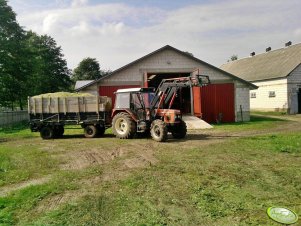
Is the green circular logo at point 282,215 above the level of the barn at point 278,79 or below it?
below

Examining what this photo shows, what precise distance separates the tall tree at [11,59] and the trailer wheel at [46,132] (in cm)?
1531

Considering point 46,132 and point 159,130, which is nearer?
point 159,130

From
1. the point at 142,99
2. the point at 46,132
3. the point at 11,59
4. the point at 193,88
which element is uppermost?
the point at 11,59

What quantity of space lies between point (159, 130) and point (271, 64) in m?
28.5

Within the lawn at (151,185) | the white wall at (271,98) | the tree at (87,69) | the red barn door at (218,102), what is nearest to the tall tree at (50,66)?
the tree at (87,69)

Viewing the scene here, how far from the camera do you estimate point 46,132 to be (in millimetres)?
19125

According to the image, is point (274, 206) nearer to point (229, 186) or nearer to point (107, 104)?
point (229, 186)

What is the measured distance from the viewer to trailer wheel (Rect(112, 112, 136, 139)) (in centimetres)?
1705

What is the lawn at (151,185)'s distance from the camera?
21.0 feet

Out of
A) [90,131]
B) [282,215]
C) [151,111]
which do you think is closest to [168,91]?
[151,111]

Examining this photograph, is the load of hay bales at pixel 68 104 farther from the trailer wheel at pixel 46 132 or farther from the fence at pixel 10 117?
the fence at pixel 10 117

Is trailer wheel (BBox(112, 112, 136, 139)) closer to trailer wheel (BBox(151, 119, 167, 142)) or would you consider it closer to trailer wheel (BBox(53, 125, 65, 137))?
trailer wheel (BBox(151, 119, 167, 142))

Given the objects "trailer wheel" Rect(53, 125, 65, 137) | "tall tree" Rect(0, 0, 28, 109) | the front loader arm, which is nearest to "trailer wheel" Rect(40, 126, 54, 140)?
"trailer wheel" Rect(53, 125, 65, 137)

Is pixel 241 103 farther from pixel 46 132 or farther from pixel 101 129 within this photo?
pixel 46 132
